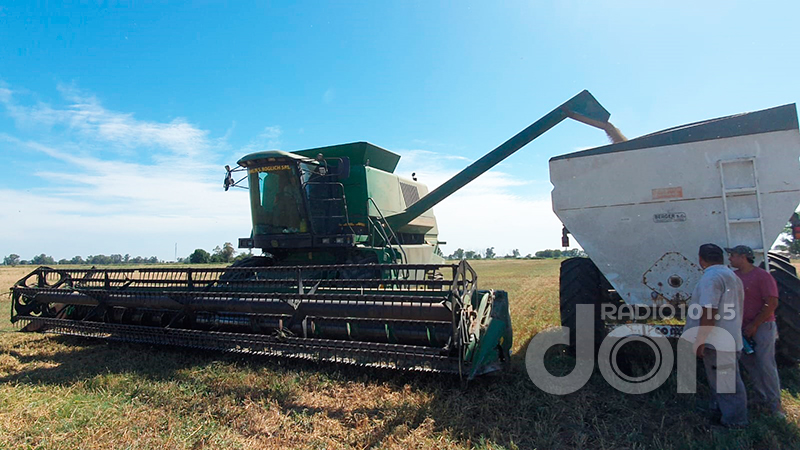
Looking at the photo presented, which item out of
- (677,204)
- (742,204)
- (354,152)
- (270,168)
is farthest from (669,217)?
(270,168)

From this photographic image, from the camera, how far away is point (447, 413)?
3133mm

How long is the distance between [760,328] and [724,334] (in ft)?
1.34

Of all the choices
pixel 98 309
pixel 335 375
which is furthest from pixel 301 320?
pixel 98 309

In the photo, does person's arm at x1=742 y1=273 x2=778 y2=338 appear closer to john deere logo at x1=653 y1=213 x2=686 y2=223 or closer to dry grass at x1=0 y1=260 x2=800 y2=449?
dry grass at x1=0 y1=260 x2=800 y2=449

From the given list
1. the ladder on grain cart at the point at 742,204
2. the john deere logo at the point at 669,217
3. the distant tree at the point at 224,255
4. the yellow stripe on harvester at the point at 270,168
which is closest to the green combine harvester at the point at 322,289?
the yellow stripe on harvester at the point at 270,168

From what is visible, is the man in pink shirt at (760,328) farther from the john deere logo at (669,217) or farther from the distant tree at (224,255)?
the distant tree at (224,255)

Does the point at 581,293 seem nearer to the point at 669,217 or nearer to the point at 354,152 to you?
the point at 669,217

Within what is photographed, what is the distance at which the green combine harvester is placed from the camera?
3611 millimetres

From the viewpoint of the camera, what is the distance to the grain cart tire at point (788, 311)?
3590mm

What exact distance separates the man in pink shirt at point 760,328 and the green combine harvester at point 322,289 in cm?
180

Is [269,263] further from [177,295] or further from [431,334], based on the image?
[431,334]

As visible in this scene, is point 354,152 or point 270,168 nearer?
point 270,168

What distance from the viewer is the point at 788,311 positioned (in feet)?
11.9

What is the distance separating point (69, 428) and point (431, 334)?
8.97ft
